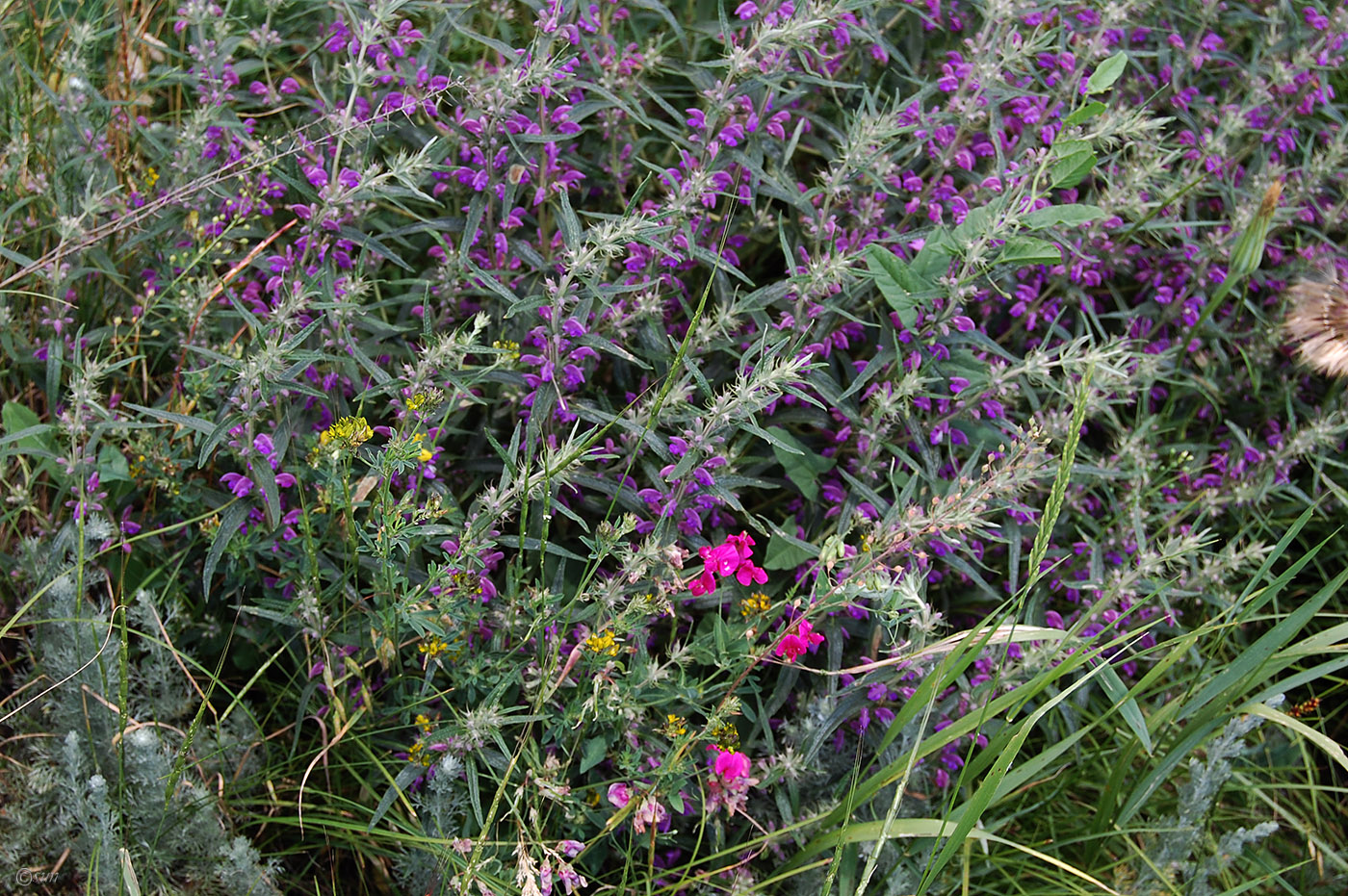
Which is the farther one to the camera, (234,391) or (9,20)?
(9,20)

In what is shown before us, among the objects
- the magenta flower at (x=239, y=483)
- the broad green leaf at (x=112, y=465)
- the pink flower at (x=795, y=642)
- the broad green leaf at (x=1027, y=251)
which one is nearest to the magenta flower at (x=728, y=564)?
the pink flower at (x=795, y=642)

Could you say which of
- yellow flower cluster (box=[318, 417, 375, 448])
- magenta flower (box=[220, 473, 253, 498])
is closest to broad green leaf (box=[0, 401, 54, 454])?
magenta flower (box=[220, 473, 253, 498])

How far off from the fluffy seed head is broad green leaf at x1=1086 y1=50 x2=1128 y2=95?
0.94 metres

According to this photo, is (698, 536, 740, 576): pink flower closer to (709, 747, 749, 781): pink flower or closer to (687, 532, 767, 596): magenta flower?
(687, 532, 767, 596): magenta flower

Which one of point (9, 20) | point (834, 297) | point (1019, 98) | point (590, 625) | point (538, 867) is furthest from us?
point (9, 20)

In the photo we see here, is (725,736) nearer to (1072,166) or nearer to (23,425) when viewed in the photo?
(1072,166)

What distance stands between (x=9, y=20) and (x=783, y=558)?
245cm

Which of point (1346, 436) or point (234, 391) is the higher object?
point (234, 391)

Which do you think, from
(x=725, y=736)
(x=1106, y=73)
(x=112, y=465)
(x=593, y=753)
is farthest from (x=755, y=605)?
(x=112, y=465)

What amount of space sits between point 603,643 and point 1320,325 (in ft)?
6.37

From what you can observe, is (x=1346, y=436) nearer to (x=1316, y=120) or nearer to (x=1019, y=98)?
(x=1316, y=120)

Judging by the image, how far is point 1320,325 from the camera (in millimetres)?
2615

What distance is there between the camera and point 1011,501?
210 cm

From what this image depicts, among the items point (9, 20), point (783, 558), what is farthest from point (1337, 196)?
point (9, 20)
